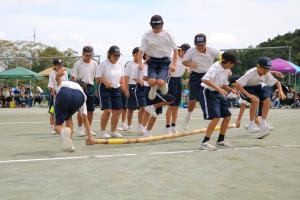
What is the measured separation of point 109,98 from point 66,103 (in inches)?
87.4

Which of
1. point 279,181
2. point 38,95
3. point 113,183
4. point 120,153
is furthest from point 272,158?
point 38,95

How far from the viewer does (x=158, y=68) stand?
9.05 metres

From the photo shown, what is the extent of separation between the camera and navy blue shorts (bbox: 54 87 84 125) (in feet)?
24.3

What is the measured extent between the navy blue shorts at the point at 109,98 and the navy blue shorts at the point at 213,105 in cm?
219

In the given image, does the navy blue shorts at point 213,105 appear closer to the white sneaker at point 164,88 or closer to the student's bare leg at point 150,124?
the white sneaker at point 164,88

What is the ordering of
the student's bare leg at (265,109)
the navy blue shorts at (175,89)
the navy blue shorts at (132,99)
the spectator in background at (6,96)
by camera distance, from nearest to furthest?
the student's bare leg at (265,109) → the navy blue shorts at (175,89) → the navy blue shorts at (132,99) → the spectator in background at (6,96)

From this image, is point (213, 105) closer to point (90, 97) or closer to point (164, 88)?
point (164, 88)

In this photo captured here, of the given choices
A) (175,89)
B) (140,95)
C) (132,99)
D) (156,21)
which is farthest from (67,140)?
(132,99)

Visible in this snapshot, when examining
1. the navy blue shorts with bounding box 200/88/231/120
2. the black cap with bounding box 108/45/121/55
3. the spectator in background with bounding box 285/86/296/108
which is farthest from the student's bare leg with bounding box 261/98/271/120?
the spectator in background with bounding box 285/86/296/108

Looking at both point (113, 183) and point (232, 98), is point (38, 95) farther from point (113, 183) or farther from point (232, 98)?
point (113, 183)

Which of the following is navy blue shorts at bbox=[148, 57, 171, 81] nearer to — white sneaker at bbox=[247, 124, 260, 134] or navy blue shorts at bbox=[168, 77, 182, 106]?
navy blue shorts at bbox=[168, 77, 182, 106]

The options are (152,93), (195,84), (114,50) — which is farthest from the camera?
(195,84)

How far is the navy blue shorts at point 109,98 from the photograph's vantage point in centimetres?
954

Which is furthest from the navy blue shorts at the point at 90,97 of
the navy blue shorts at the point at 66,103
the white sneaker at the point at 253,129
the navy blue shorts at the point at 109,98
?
the white sneaker at the point at 253,129
